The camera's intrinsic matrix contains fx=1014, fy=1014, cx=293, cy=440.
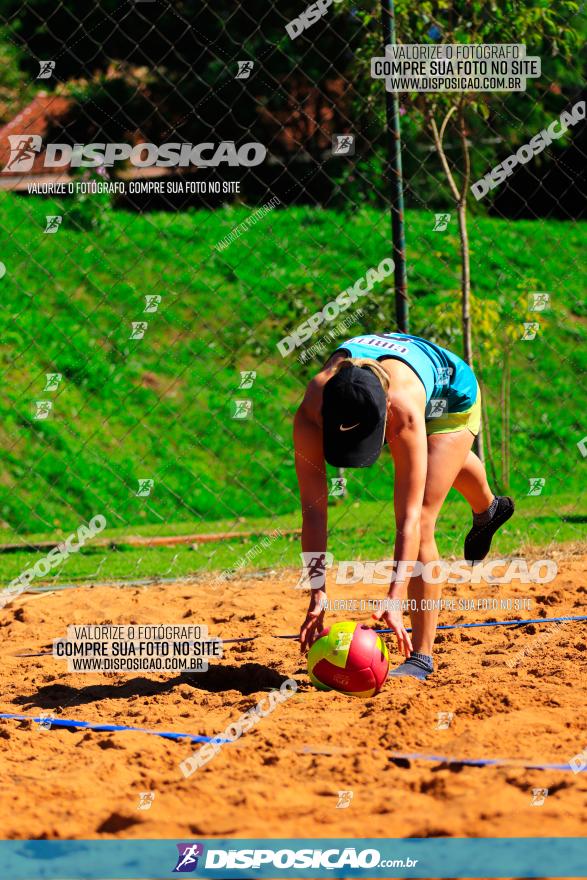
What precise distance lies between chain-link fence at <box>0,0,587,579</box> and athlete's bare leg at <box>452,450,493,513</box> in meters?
1.80

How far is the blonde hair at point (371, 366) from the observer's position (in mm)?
3479

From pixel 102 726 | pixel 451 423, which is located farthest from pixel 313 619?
pixel 451 423

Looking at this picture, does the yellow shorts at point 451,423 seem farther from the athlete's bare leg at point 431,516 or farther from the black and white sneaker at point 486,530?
the black and white sneaker at point 486,530

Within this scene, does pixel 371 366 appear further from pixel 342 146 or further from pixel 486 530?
pixel 342 146

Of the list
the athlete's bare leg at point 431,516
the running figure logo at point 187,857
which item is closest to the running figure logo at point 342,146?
the athlete's bare leg at point 431,516

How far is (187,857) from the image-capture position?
8.28 ft

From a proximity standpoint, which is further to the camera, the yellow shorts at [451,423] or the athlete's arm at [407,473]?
the yellow shorts at [451,423]

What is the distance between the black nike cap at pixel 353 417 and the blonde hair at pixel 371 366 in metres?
0.10

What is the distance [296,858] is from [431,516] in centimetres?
171

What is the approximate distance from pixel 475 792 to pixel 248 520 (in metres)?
5.54

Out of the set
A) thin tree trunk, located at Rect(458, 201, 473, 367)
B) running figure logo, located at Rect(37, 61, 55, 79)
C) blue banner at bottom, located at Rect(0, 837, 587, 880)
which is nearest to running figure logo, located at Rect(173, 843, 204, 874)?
blue banner at bottom, located at Rect(0, 837, 587, 880)

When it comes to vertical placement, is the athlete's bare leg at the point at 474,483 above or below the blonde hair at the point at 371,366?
below

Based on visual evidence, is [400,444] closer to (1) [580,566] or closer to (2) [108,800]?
(2) [108,800]

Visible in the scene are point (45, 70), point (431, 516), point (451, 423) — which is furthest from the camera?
point (45, 70)
